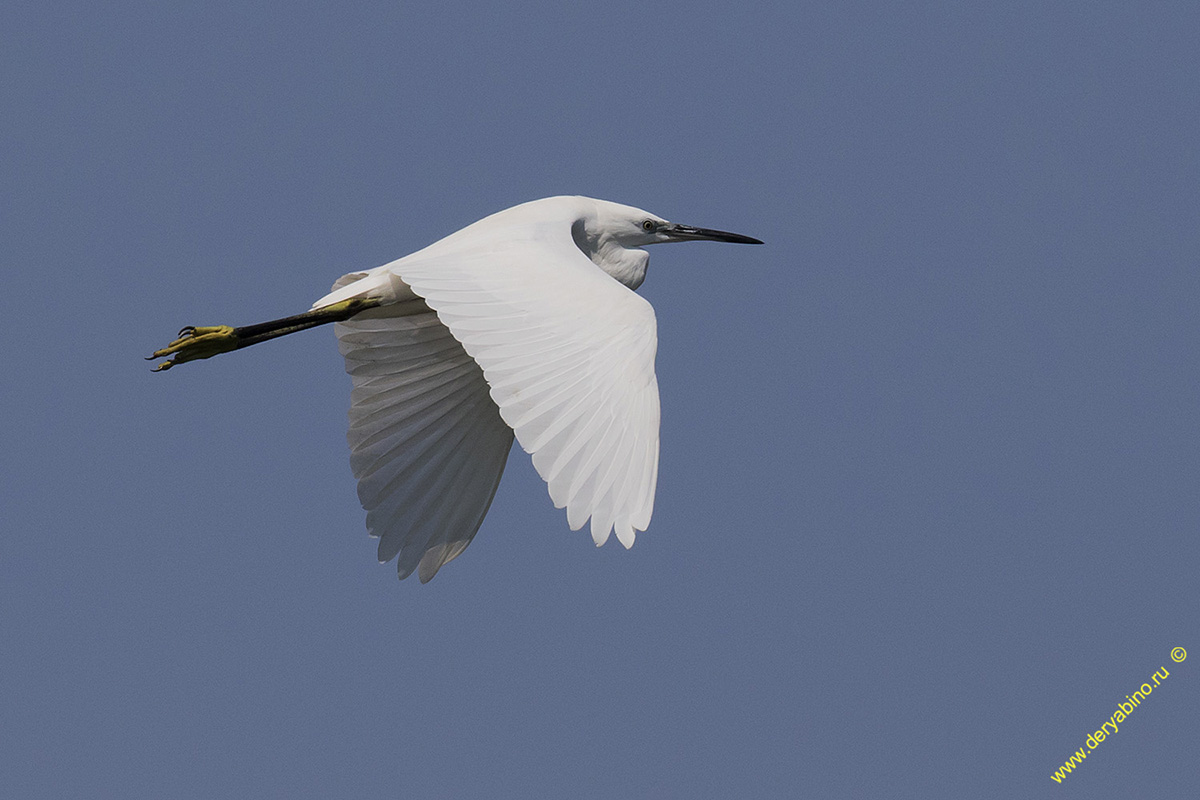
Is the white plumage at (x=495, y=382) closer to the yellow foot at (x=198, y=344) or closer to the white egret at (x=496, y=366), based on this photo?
the white egret at (x=496, y=366)

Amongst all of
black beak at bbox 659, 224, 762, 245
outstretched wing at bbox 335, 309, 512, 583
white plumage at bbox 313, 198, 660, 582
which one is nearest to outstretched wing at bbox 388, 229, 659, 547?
white plumage at bbox 313, 198, 660, 582

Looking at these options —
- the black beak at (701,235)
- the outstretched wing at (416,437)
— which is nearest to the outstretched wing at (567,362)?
the outstretched wing at (416,437)

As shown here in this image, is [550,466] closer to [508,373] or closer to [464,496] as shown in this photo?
[508,373]

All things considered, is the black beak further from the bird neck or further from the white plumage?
the white plumage

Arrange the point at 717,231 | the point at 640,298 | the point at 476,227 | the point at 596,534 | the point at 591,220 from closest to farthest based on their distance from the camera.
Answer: the point at 596,534, the point at 640,298, the point at 476,227, the point at 591,220, the point at 717,231

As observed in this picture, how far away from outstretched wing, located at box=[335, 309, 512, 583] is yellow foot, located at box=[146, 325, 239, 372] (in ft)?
2.25

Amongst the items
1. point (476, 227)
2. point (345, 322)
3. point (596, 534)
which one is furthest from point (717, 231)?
point (596, 534)

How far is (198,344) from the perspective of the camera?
240 inches

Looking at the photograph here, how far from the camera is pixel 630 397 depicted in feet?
16.6

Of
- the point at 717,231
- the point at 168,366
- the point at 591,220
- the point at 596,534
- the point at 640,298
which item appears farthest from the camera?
the point at 717,231

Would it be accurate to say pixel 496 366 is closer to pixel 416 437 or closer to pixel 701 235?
pixel 416 437

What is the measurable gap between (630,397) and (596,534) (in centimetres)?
58

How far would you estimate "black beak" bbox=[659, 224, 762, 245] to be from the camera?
7672mm

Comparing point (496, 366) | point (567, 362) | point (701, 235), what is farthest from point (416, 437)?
point (701, 235)
